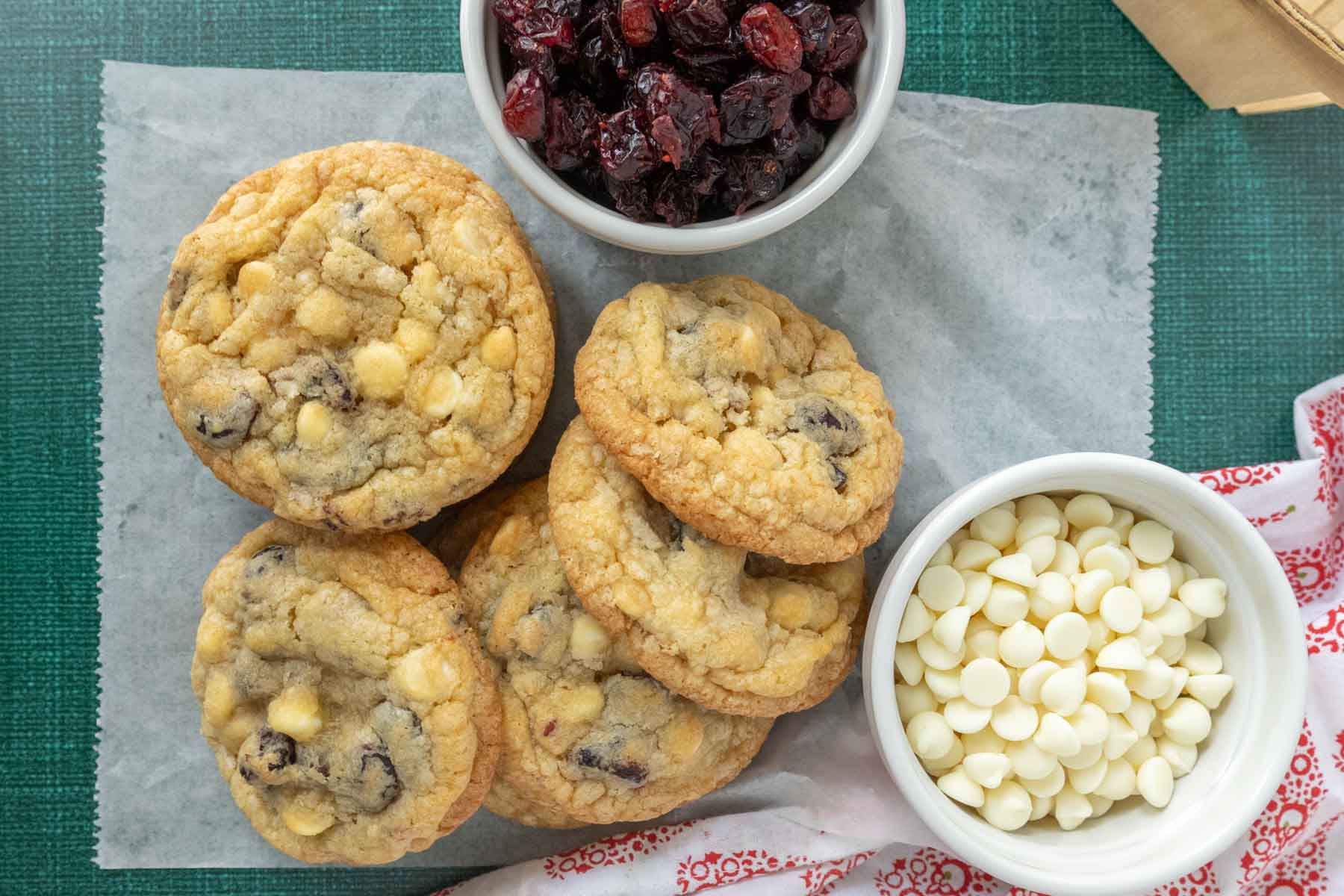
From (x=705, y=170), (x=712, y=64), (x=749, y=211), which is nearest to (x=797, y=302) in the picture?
(x=749, y=211)

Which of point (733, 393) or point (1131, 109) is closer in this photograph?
point (733, 393)

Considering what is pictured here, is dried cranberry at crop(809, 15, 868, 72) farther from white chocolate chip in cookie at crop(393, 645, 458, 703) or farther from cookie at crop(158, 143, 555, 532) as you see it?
white chocolate chip in cookie at crop(393, 645, 458, 703)

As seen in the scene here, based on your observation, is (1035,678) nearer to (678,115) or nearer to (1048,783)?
(1048,783)

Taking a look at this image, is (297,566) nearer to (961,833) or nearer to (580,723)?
(580,723)

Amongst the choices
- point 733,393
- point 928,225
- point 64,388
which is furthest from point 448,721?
point 928,225

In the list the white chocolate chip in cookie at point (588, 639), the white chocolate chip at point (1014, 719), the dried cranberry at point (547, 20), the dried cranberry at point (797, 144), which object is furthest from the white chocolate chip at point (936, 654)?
the dried cranberry at point (547, 20)

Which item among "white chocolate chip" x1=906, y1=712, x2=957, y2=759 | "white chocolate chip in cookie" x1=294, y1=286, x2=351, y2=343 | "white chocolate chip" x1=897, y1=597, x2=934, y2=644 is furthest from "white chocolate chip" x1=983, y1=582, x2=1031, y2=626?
"white chocolate chip in cookie" x1=294, y1=286, x2=351, y2=343
